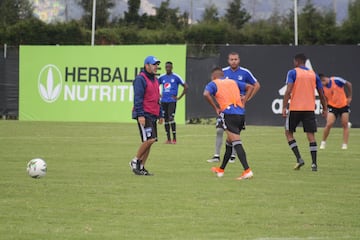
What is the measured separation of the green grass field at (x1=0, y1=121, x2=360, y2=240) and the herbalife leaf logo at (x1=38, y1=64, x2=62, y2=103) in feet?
46.6

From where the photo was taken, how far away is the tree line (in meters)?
55.1

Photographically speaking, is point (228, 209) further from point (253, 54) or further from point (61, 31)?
point (61, 31)

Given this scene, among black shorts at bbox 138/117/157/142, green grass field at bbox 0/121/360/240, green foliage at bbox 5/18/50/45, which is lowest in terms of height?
green grass field at bbox 0/121/360/240

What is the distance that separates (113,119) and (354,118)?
9327mm

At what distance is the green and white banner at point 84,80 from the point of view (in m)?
35.1

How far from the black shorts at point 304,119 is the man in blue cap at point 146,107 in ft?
8.89

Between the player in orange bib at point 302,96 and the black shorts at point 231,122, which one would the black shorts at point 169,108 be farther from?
the black shorts at point 231,122

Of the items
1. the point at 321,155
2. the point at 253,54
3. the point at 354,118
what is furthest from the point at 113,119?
the point at 321,155

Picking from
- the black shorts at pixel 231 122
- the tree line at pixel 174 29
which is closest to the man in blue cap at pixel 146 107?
the black shorts at pixel 231 122

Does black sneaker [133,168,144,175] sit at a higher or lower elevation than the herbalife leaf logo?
lower

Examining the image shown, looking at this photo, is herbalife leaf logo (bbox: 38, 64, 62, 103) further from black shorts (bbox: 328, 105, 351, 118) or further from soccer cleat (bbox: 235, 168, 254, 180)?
soccer cleat (bbox: 235, 168, 254, 180)

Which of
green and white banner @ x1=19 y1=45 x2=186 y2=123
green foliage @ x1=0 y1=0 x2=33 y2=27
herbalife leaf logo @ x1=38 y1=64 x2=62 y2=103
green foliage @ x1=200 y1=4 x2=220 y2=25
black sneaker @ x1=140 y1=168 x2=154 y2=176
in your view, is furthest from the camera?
green foliage @ x1=200 y1=4 x2=220 y2=25

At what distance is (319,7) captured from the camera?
2416 inches

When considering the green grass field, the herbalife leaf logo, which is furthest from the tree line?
the green grass field
